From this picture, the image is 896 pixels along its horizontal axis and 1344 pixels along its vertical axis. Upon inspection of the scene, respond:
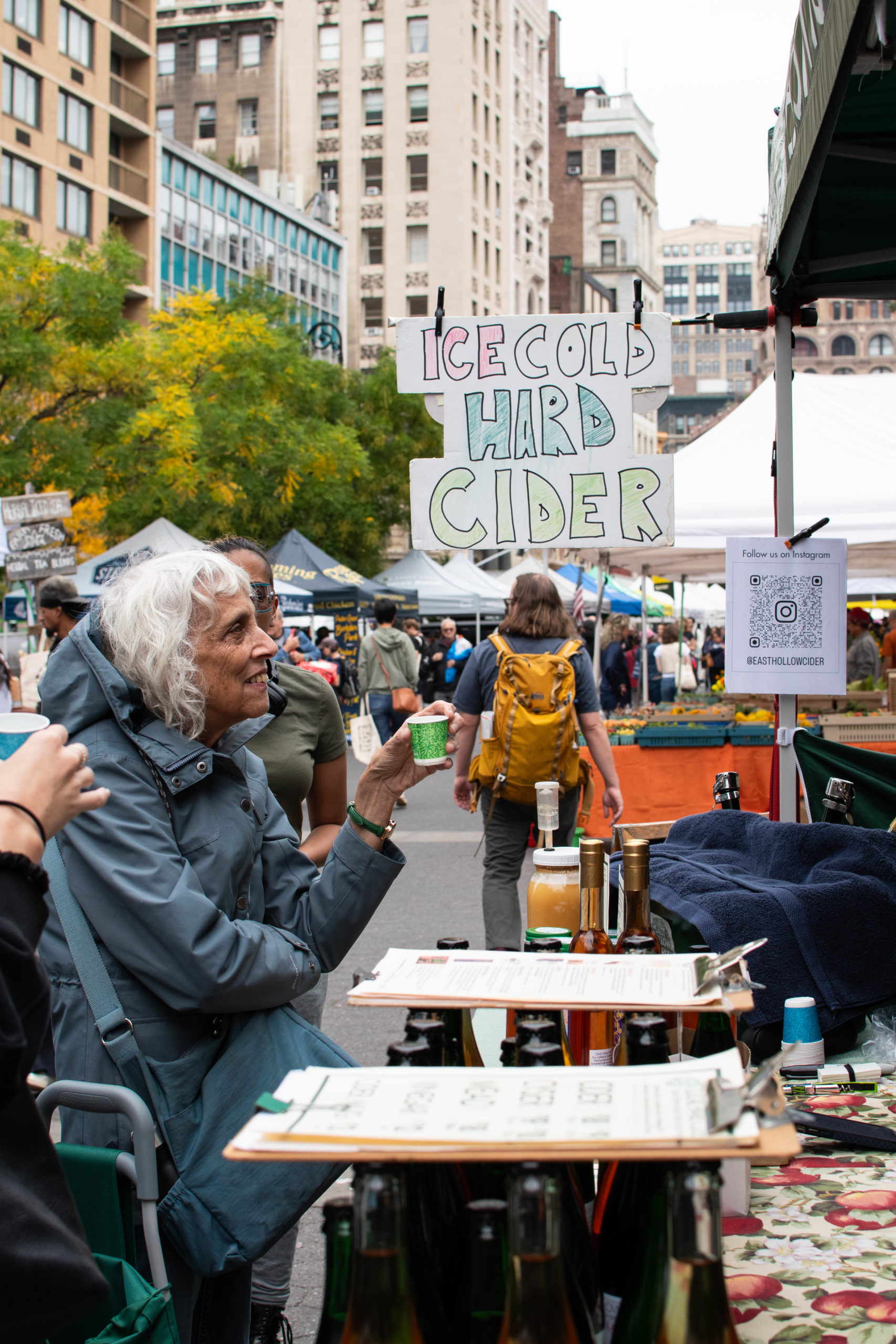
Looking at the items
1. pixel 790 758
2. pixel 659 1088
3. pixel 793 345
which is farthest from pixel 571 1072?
pixel 793 345

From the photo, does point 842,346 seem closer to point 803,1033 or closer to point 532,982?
point 803,1033

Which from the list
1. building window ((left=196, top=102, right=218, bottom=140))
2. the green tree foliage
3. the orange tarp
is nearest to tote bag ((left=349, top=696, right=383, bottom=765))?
the orange tarp

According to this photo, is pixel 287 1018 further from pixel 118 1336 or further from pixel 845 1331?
pixel 845 1331

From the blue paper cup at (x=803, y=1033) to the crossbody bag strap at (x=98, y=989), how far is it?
47.9 inches

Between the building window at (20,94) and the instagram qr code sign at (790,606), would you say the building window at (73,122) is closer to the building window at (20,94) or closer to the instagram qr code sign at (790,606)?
the building window at (20,94)

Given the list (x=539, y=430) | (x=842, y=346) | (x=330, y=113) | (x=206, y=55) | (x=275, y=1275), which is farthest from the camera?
(x=842, y=346)

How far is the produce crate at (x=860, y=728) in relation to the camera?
27.8 ft

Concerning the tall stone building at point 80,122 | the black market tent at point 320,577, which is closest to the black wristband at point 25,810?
the black market tent at point 320,577

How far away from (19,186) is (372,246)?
38.7m

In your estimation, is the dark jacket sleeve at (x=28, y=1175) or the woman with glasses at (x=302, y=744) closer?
the dark jacket sleeve at (x=28, y=1175)

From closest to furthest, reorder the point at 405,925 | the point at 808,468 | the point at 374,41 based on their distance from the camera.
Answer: the point at 808,468 → the point at 405,925 → the point at 374,41

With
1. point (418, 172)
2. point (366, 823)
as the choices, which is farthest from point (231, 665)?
point (418, 172)

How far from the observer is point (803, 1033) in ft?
7.88

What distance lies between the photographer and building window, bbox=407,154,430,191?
74688mm
